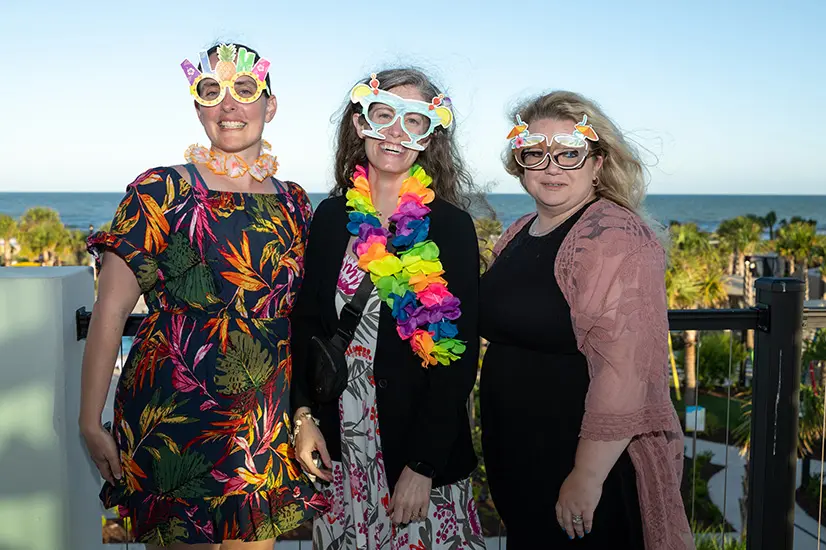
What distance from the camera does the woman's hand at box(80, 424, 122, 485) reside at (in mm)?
1984

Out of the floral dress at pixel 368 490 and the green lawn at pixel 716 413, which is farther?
the green lawn at pixel 716 413

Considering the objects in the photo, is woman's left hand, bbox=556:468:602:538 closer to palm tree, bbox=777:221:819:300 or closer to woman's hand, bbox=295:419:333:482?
woman's hand, bbox=295:419:333:482

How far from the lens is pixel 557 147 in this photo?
7.09 ft

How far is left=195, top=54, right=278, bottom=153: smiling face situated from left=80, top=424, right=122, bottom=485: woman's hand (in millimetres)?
878

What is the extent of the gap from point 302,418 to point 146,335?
51 centimetres

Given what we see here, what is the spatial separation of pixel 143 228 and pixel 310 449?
0.79 m

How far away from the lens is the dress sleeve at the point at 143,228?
1.92m

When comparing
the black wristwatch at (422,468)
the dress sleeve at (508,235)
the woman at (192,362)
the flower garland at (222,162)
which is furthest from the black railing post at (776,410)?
the flower garland at (222,162)

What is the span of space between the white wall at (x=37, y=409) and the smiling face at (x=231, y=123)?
0.76 m

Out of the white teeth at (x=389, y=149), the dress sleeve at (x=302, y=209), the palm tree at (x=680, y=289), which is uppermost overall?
the white teeth at (x=389, y=149)

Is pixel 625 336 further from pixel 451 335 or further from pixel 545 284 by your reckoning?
pixel 451 335

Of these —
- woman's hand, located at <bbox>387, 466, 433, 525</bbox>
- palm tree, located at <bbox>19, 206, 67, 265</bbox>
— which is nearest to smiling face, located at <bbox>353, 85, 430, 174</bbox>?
woman's hand, located at <bbox>387, 466, 433, 525</bbox>

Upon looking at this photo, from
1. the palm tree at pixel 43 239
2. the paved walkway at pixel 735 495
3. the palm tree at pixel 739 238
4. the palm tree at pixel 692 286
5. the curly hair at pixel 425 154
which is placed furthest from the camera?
the palm tree at pixel 43 239

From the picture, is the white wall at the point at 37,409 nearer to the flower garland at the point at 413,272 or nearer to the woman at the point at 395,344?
the woman at the point at 395,344
